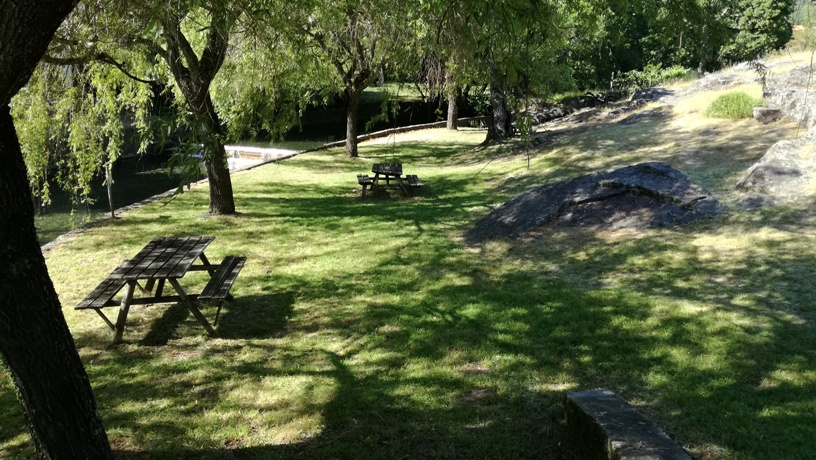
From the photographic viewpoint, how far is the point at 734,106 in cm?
1317

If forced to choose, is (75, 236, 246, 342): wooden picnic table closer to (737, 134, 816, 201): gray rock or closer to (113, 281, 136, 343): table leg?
(113, 281, 136, 343): table leg

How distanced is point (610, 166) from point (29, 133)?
10637 mm

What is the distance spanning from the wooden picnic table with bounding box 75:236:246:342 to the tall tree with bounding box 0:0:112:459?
264 cm

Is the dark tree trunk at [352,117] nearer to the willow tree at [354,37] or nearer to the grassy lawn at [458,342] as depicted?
the willow tree at [354,37]

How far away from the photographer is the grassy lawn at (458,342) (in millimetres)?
4246

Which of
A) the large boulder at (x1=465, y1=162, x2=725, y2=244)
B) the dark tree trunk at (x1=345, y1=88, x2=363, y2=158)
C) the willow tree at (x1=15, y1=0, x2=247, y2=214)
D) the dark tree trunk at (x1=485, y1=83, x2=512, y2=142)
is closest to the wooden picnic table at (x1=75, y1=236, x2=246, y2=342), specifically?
the willow tree at (x1=15, y1=0, x2=247, y2=214)

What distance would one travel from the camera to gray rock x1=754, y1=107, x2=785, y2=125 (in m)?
12.0

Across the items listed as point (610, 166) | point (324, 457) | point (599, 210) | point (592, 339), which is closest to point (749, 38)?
point (610, 166)

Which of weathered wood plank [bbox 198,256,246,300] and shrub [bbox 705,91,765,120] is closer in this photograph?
weathered wood plank [bbox 198,256,246,300]

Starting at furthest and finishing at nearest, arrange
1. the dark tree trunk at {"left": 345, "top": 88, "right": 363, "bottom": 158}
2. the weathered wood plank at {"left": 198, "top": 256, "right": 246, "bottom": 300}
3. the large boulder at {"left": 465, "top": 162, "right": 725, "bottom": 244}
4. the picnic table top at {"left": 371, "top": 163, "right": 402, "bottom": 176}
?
the dark tree trunk at {"left": 345, "top": 88, "right": 363, "bottom": 158}, the picnic table top at {"left": 371, "top": 163, "right": 402, "bottom": 176}, the large boulder at {"left": 465, "top": 162, "right": 725, "bottom": 244}, the weathered wood plank at {"left": 198, "top": 256, "right": 246, "bottom": 300}

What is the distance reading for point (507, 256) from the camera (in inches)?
342

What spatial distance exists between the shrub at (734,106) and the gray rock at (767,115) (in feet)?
1.67

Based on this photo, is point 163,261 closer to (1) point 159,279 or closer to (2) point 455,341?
(1) point 159,279

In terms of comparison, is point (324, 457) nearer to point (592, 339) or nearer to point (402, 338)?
point (402, 338)
